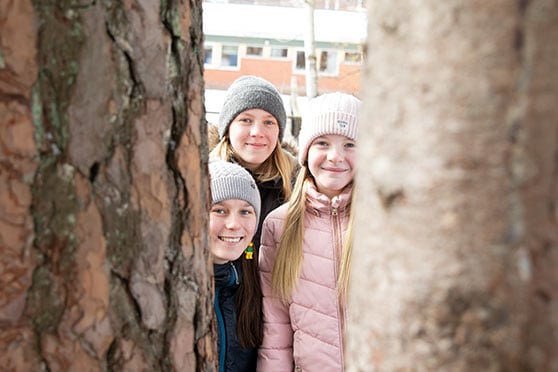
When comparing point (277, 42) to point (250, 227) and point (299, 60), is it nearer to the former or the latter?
point (299, 60)

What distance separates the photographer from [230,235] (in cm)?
228

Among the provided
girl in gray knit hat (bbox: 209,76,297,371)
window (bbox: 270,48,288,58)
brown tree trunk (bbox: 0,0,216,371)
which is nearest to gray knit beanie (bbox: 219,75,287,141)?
girl in gray knit hat (bbox: 209,76,297,371)

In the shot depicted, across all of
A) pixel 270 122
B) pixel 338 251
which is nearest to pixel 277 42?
pixel 270 122

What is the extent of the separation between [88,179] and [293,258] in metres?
1.29

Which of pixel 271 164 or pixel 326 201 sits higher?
pixel 271 164

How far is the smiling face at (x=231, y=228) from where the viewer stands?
226 cm

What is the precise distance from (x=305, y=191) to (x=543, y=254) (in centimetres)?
184

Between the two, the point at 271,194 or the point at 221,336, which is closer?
the point at 221,336

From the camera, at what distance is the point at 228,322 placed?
7.34 feet

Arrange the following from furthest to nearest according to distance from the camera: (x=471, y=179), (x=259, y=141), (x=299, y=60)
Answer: (x=299, y=60) < (x=259, y=141) < (x=471, y=179)

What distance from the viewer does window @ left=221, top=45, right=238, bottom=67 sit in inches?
636

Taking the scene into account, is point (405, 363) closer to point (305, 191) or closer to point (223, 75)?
point (305, 191)

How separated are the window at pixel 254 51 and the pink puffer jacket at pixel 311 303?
556 inches

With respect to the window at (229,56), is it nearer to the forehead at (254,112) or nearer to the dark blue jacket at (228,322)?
the forehead at (254,112)
